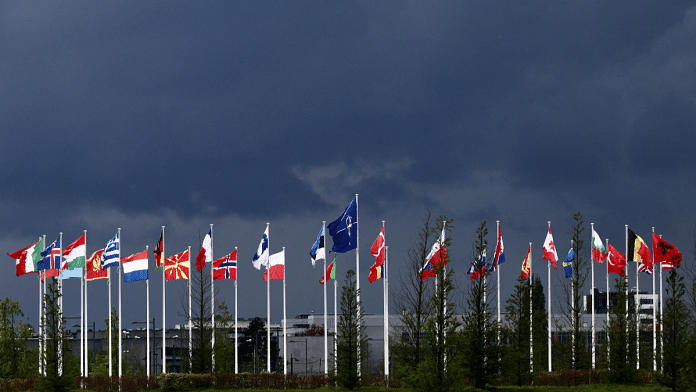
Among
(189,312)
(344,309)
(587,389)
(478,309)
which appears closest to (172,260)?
(189,312)

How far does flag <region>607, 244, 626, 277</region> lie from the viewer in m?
51.9

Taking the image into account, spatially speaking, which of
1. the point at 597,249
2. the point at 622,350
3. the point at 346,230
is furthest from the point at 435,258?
the point at 597,249

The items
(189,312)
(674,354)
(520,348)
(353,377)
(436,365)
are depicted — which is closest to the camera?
(436,365)

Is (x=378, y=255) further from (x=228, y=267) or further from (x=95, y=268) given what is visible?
(x=95, y=268)

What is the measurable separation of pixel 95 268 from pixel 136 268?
3.59 metres

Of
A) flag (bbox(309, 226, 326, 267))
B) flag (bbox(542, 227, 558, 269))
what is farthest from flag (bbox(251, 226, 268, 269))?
flag (bbox(542, 227, 558, 269))

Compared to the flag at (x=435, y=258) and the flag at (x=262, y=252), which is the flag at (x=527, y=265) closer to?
the flag at (x=435, y=258)

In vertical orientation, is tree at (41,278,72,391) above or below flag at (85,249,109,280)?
below

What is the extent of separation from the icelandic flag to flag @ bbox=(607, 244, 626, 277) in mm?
30415

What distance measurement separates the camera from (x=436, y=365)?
33688 millimetres

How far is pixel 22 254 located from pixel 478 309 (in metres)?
27.9

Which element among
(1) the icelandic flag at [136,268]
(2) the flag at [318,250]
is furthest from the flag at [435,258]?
(1) the icelandic flag at [136,268]

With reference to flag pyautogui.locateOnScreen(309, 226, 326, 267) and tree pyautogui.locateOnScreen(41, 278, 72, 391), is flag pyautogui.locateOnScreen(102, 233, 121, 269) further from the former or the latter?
flag pyautogui.locateOnScreen(309, 226, 326, 267)

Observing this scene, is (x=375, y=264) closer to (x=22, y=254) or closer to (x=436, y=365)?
(x=436, y=365)
